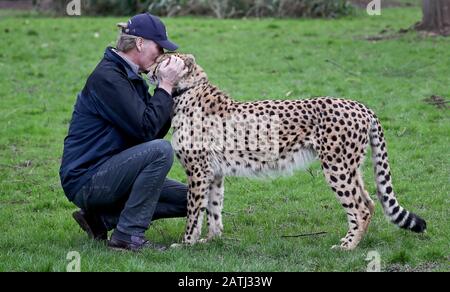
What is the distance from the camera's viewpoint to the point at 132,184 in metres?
5.34

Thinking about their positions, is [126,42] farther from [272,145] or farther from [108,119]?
[272,145]

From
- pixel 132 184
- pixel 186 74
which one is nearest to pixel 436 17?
pixel 186 74

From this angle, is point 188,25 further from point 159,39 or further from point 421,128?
point 159,39

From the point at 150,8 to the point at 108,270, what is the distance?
14.5 metres

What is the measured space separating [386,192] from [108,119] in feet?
6.48

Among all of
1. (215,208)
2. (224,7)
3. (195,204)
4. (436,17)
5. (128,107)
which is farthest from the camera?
(224,7)

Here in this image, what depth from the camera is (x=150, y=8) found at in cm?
1875

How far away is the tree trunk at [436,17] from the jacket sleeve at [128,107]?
9568mm

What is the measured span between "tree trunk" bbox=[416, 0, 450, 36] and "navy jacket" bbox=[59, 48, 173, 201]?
31.2ft

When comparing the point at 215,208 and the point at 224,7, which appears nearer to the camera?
the point at 215,208

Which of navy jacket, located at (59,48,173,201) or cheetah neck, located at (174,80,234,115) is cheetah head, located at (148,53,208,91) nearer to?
cheetah neck, located at (174,80,234,115)

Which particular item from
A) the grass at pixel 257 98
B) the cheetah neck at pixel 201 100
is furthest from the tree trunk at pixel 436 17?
the cheetah neck at pixel 201 100

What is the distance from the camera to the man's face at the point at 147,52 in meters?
5.46

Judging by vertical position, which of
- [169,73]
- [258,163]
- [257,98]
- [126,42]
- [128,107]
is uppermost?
[126,42]
